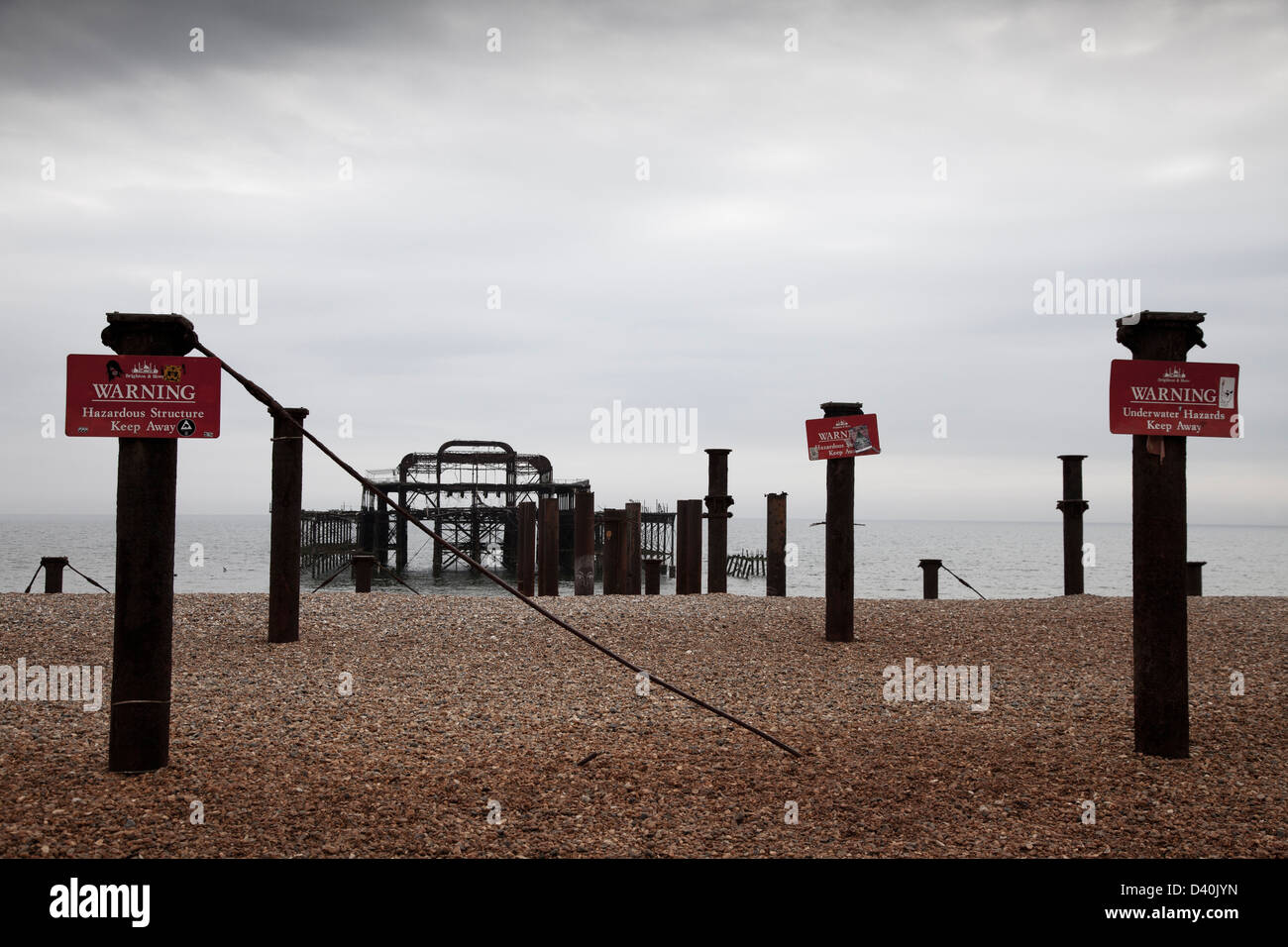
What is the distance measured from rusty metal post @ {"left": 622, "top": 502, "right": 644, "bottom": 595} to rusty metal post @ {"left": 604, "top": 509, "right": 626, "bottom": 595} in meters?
0.12

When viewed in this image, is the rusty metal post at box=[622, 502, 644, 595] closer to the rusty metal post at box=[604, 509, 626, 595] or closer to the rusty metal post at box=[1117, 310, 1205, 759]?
the rusty metal post at box=[604, 509, 626, 595]

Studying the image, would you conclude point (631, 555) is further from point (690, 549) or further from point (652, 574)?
point (690, 549)

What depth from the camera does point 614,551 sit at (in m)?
18.2

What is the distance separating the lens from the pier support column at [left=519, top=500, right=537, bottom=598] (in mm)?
18511

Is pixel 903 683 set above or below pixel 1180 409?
below

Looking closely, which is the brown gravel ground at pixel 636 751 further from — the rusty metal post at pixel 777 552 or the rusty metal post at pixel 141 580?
the rusty metal post at pixel 777 552

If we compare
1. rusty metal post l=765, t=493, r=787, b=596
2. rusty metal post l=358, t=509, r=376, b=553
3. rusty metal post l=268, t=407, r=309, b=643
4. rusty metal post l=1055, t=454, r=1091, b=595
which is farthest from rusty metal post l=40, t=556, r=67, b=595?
rusty metal post l=358, t=509, r=376, b=553

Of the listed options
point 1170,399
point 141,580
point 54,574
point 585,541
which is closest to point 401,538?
point 54,574

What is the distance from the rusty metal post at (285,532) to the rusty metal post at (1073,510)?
11.6m
